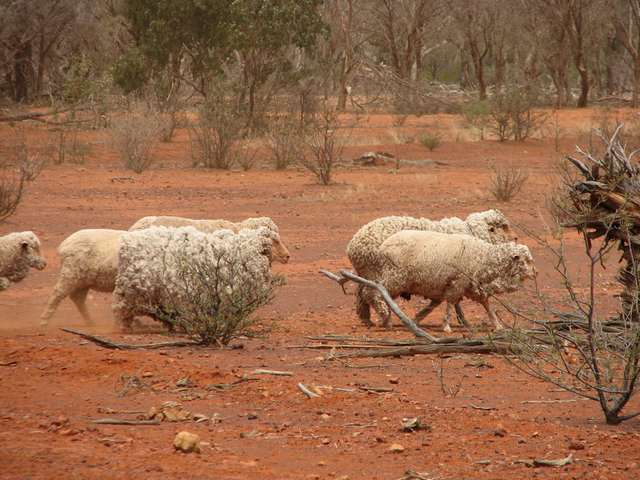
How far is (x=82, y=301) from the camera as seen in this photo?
38.3 feet

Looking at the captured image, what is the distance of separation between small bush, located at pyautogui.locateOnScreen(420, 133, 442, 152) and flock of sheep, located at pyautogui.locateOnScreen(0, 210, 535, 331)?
64.5ft

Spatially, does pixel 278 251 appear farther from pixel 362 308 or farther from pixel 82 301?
pixel 82 301

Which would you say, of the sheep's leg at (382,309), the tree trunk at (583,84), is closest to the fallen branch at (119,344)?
the sheep's leg at (382,309)

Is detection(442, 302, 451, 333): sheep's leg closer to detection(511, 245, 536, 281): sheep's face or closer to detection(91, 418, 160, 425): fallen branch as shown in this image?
detection(511, 245, 536, 281): sheep's face

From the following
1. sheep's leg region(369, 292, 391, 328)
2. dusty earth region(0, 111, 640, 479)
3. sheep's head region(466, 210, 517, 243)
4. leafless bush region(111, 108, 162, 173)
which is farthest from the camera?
leafless bush region(111, 108, 162, 173)

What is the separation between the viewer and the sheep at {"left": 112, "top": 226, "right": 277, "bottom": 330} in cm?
1021

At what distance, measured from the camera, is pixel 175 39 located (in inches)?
1463

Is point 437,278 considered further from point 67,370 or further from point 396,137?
point 396,137

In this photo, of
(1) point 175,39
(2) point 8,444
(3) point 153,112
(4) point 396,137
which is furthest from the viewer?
(1) point 175,39

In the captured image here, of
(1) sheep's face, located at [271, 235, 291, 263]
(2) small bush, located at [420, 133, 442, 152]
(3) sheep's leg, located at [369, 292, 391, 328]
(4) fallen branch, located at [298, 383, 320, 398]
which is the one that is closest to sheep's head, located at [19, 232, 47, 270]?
(1) sheep's face, located at [271, 235, 291, 263]

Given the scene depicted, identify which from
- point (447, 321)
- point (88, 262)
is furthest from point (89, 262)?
point (447, 321)

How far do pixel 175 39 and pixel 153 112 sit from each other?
29.5ft

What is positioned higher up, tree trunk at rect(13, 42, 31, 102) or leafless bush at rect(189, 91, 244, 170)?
tree trunk at rect(13, 42, 31, 102)

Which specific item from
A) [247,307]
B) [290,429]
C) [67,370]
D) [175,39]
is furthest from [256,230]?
[175,39]
